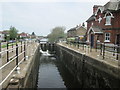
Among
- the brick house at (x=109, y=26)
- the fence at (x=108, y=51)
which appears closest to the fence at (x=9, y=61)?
the fence at (x=108, y=51)

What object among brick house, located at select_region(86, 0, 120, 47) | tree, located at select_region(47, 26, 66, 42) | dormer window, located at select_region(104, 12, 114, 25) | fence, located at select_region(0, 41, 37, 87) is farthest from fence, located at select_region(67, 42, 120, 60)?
tree, located at select_region(47, 26, 66, 42)

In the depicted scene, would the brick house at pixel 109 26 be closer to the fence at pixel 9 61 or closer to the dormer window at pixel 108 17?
the dormer window at pixel 108 17

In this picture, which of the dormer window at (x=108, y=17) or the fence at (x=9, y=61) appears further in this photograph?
the dormer window at (x=108, y=17)

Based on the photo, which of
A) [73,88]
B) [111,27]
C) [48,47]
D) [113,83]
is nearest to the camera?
[113,83]

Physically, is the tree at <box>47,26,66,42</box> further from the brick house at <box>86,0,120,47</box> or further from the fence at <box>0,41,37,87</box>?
the fence at <box>0,41,37,87</box>

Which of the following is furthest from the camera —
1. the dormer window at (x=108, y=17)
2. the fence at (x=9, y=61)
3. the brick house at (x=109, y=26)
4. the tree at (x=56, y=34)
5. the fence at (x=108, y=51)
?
the tree at (x=56, y=34)

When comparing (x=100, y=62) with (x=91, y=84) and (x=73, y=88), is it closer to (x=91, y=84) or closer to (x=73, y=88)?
(x=91, y=84)

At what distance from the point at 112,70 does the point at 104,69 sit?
2.42 feet

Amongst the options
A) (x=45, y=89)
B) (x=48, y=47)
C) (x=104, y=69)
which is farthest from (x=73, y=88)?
(x=48, y=47)

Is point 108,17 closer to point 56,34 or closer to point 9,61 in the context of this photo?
point 9,61

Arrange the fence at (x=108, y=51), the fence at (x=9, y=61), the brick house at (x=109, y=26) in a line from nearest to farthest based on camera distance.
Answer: the fence at (x=9, y=61) < the fence at (x=108, y=51) < the brick house at (x=109, y=26)

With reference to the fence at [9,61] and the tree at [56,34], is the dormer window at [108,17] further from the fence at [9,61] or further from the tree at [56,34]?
the tree at [56,34]

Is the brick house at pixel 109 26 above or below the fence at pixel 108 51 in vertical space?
above

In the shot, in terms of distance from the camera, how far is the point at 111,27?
17859mm
